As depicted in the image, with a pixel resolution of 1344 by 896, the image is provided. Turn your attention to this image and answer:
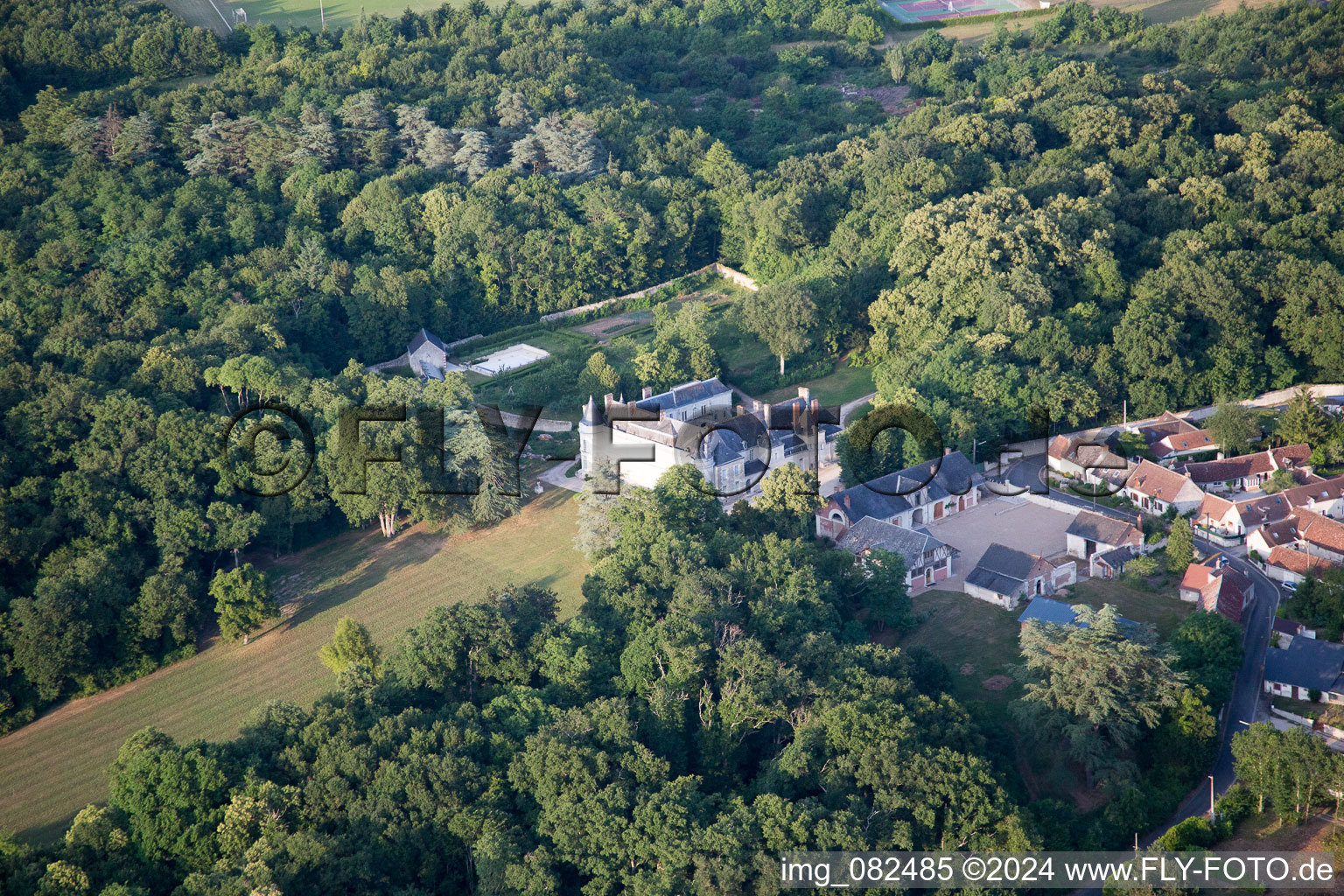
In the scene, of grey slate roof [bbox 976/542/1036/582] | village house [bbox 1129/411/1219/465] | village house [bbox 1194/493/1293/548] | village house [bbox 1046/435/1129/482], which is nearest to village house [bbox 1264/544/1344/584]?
village house [bbox 1194/493/1293/548]

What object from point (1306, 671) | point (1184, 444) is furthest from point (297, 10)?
point (1306, 671)

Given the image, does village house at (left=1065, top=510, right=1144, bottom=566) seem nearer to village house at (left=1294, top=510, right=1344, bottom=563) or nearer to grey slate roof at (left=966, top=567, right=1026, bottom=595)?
grey slate roof at (left=966, top=567, right=1026, bottom=595)

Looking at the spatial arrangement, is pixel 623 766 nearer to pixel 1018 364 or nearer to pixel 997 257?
pixel 1018 364

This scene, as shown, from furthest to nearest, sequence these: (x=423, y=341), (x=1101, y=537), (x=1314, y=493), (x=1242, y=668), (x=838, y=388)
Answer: (x=423, y=341), (x=838, y=388), (x=1314, y=493), (x=1101, y=537), (x=1242, y=668)

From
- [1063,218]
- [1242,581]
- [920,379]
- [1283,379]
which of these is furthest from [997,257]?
[1242,581]

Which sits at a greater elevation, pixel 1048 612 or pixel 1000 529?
pixel 1048 612

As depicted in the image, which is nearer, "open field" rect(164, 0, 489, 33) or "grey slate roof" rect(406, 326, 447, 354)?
"grey slate roof" rect(406, 326, 447, 354)

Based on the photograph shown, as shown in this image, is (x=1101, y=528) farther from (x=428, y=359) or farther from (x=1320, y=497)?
(x=428, y=359)

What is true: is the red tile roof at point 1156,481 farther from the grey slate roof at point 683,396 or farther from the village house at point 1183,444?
the grey slate roof at point 683,396
